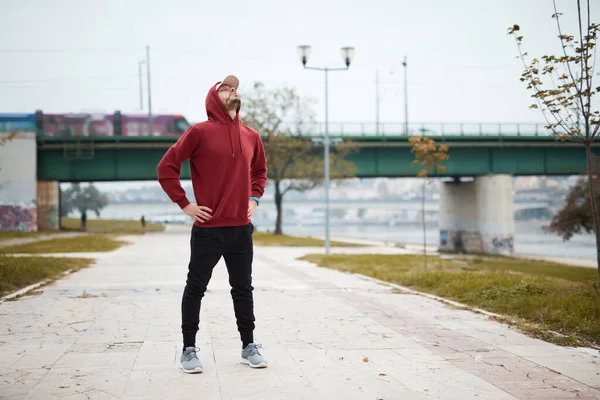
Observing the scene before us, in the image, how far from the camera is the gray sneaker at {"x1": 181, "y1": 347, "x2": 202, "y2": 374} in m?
4.87

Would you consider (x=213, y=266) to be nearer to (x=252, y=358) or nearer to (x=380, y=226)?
(x=252, y=358)

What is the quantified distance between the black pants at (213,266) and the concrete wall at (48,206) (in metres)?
43.2

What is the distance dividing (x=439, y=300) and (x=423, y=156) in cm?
801

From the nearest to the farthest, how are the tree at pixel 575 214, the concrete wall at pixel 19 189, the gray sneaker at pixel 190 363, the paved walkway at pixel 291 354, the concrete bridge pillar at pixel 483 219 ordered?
the paved walkway at pixel 291 354 < the gray sneaker at pixel 190 363 < the tree at pixel 575 214 < the concrete wall at pixel 19 189 < the concrete bridge pillar at pixel 483 219

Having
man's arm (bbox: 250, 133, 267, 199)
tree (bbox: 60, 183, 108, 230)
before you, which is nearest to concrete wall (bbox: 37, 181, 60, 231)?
man's arm (bbox: 250, 133, 267, 199)

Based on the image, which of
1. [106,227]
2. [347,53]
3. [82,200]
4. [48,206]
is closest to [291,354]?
[347,53]

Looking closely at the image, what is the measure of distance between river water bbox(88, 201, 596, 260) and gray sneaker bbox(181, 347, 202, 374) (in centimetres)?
3236

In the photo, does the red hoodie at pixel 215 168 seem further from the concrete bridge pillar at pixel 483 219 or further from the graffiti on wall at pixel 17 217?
the graffiti on wall at pixel 17 217

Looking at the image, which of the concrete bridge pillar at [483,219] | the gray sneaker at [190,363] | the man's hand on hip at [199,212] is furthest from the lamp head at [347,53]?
the concrete bridge pillar at [483,219]

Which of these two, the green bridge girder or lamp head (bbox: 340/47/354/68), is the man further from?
the green bridge girder

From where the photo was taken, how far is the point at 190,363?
4.88 m

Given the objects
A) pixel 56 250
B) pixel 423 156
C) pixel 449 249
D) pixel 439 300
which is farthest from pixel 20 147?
pixel 439 300

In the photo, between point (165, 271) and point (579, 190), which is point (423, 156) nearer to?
point (165, 271)

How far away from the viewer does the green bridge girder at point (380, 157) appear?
140 ft
